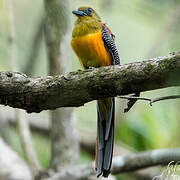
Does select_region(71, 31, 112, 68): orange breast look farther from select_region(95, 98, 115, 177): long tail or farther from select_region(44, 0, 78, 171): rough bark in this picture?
select_region(44, 0, 78, 171): rough bark

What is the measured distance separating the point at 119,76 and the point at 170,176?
2.67 feet

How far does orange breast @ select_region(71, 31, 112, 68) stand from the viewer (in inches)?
142

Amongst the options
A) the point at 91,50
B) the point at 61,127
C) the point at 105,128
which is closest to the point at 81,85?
the point at 91,50

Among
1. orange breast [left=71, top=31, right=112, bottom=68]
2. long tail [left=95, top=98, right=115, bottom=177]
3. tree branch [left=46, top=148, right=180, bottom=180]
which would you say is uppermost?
orange breast [left=71, top=31, right=112, bottom=68]

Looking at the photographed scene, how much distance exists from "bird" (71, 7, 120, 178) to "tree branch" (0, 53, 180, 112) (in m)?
1.01

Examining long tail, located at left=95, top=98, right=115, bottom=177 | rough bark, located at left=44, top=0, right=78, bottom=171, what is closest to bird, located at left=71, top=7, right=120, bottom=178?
long tail, located at left=95, top=98, right=115, bottom=177

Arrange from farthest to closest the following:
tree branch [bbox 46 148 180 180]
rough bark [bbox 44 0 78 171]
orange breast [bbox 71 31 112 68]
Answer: rough bark [bbox 44 0 78 171], tree branch [bbox 46 148 180 180], orange breast [bbox 71 31 112 68]

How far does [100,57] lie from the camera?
11.9 feet

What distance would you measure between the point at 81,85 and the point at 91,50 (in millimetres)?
1059

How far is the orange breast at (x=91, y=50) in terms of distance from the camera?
3.60 metres

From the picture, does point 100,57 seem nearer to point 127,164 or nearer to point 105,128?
point 105,128

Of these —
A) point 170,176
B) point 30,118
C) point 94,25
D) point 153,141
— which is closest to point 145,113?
point 153,141

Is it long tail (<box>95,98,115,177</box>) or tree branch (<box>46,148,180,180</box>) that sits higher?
long tail (<box>95,98,115,177</box>)

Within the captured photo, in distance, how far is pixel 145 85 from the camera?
2420 millimetres
